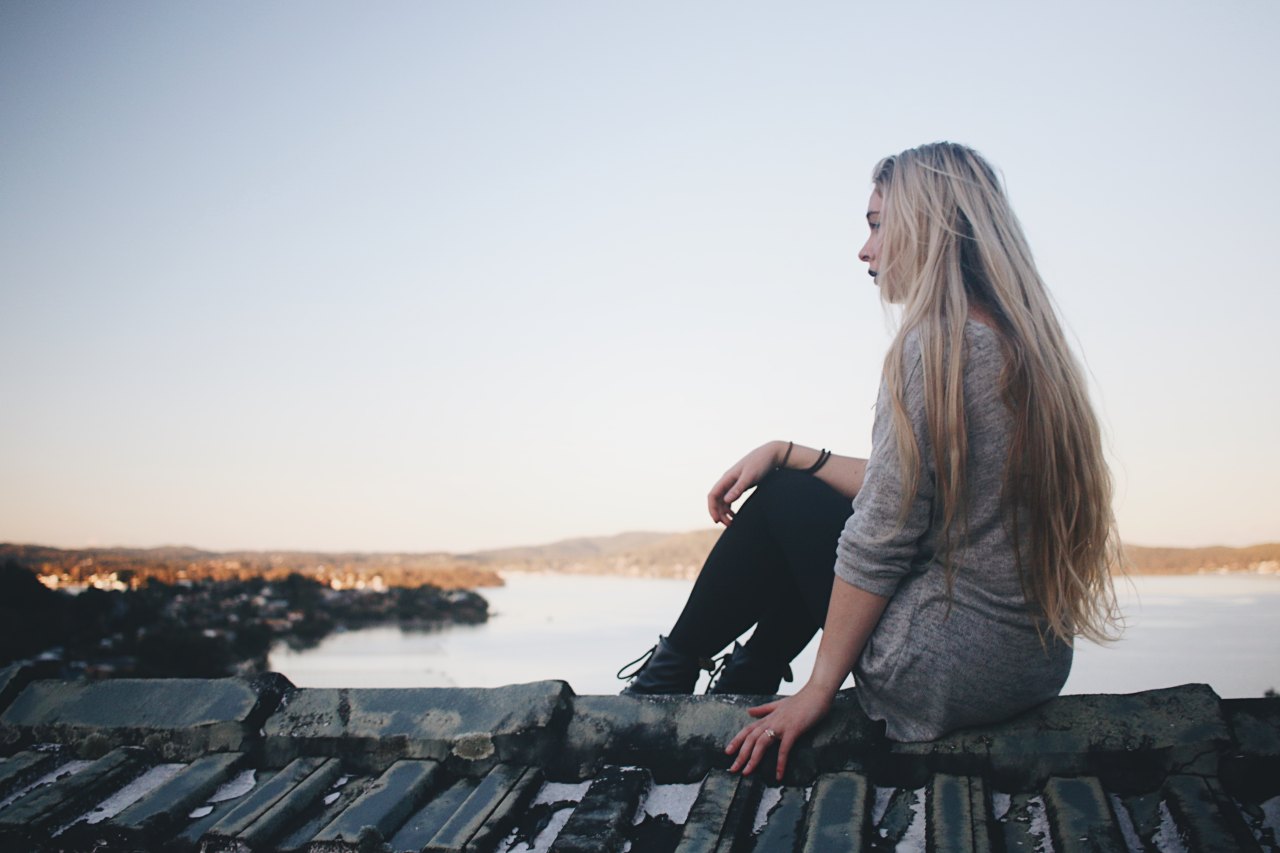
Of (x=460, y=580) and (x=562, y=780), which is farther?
(x=460, y=580)

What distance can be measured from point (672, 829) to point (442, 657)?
11098 mm

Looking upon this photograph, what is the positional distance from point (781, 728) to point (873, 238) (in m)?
0.82

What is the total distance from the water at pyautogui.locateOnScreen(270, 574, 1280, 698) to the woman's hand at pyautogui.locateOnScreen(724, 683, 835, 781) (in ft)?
1.23

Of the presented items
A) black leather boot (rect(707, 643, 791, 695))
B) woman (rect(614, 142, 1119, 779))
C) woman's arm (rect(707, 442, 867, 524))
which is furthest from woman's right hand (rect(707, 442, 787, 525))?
woman (rect(614, 142, 1119, 779))

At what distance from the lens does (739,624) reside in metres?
1.52

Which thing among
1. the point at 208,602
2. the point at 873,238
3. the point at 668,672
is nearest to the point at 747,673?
the point at 668,672

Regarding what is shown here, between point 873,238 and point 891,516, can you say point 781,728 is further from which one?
point 873,238

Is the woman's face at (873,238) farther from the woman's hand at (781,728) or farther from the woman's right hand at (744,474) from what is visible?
the woman's hand at (781,728)

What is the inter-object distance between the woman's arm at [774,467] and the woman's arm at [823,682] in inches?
14.0

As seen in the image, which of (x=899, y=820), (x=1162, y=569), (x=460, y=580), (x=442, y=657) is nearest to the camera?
(x=899, y=820)

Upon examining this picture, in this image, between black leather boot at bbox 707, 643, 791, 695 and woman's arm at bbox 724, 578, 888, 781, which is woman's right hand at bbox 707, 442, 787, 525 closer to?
black leather boot at bbox 707, 643, 791, 695

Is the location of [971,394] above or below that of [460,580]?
above

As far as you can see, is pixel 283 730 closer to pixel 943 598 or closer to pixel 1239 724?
pixel 943 598

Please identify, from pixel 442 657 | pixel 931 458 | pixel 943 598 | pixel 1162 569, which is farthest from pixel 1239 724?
pixel 442 657
